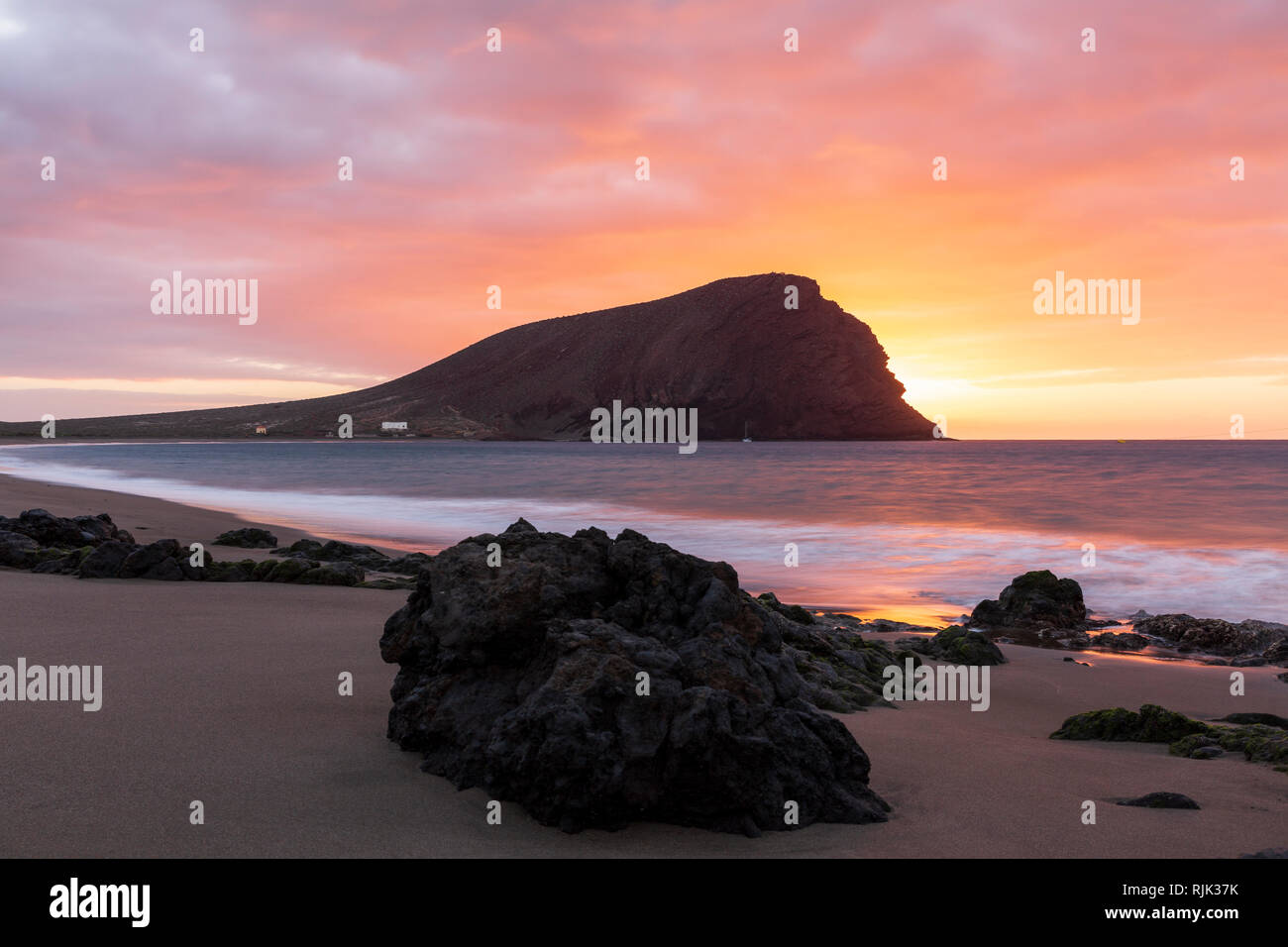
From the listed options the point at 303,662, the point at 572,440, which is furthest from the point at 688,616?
the point at 572,440

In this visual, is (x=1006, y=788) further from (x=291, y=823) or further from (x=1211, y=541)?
(x=1211, y=541)

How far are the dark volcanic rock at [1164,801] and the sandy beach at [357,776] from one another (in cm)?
9

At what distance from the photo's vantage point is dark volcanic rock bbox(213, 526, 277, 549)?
586 inches

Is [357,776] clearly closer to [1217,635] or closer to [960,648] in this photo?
[960,648]

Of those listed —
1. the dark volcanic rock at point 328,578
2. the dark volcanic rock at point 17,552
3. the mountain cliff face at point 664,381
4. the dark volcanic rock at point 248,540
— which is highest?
the mountain cliff face at point 664,381

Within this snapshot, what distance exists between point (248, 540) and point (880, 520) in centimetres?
1713

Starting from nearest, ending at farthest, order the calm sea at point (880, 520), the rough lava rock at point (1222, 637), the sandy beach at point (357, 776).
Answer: the sandy beach at point (357, 776)
the rough lava rock at point (1222, 637)
the calm sea at point (880, 520)

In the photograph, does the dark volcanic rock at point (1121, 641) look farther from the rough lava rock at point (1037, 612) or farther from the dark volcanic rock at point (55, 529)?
the dark volcanic rock at point (55, 529)

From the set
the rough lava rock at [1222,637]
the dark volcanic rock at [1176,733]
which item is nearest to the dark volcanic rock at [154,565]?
the dark volcanic rock at [1176,733]

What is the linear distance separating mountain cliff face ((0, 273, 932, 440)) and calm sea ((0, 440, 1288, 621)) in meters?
94.1

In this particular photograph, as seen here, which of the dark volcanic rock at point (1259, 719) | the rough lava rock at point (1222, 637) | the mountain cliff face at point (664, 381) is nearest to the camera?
the dark volcanic rock at point (1259, 719)

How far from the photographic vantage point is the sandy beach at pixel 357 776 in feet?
11.5

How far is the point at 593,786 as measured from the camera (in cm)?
355

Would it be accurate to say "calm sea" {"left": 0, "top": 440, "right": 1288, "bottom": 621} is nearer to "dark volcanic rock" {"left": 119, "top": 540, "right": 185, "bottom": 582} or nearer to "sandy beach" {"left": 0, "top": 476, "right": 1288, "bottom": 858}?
"sandy beach" {"left": 0, "top": 476, "right": 1288, "bottom": 858}
